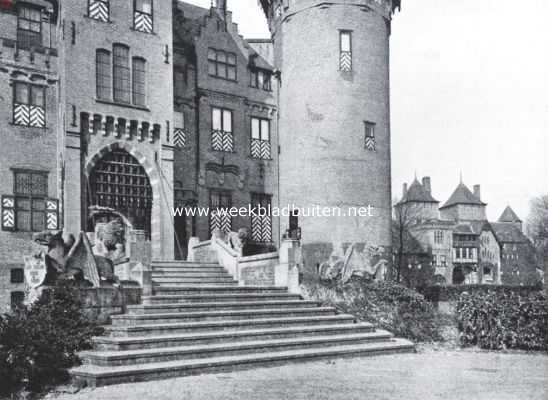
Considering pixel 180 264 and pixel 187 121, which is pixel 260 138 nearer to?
pixel 187 121

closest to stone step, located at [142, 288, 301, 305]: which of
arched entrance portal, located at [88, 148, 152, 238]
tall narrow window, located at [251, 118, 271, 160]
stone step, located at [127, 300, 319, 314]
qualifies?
stone step, located at [127, 300, 319, 314]

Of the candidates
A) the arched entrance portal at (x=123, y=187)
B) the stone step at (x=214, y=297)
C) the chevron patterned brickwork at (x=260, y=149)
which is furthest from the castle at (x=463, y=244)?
the stone step at (x=214, y=297)

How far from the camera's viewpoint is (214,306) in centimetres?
1591

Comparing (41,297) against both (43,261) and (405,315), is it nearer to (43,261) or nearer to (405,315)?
(43,261)

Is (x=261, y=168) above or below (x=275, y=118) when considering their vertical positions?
below

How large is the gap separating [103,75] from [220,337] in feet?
45.7

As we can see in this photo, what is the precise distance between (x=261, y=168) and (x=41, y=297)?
18.1 metres

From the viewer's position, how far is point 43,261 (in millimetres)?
13602

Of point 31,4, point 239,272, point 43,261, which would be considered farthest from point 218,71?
point 43,261

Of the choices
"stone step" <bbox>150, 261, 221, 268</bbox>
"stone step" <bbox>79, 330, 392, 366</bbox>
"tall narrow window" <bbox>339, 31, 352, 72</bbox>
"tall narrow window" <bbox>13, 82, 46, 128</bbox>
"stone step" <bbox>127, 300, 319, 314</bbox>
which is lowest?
"stone step" <bbox>79, 330, 392, 366</bbox>

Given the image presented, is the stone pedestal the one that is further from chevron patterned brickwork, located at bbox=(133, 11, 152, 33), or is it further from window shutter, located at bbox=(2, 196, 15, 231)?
chevron patterned brickwork, located at bbox=(133, 11, 152, 33)

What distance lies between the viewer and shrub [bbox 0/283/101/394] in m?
10.6

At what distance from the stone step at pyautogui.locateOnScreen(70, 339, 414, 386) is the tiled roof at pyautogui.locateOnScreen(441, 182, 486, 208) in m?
77.7

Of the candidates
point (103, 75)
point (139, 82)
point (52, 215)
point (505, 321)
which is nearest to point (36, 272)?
point (52, 215)
